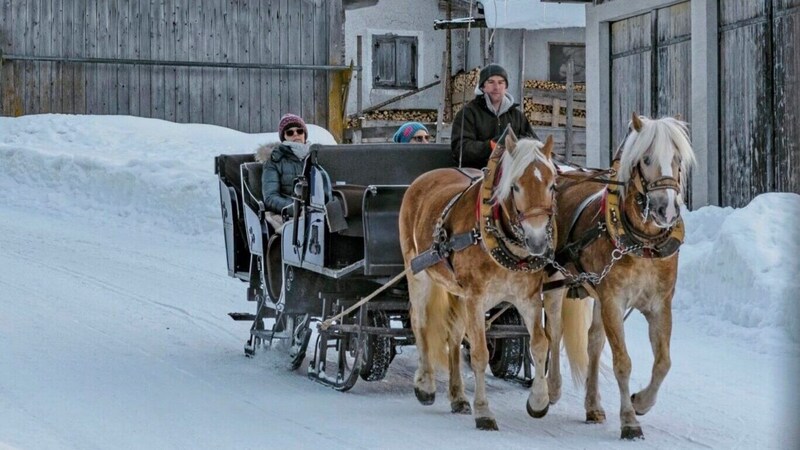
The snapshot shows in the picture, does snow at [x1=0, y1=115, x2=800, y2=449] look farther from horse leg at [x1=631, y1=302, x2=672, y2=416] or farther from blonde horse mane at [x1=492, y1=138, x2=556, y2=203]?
blonde horse mane at [x1=492, y1=138, x2=556, y2=203]

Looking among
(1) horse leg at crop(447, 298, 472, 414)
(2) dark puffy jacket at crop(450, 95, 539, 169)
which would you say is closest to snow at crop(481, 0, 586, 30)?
(2) dark puffy jacket at crop(450, 95, 539, 169)

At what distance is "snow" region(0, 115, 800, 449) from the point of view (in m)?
7.28

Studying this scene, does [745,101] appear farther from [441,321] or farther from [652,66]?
[441,321]

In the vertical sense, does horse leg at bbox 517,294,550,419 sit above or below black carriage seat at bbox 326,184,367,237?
below

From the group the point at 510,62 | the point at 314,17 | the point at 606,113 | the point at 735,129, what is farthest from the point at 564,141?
the point at 735,129

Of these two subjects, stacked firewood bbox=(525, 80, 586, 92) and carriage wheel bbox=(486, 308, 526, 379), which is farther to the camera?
stacked firewood bbox=(525, 80, 586, 92)

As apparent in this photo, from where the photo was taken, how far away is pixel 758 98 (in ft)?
44.4

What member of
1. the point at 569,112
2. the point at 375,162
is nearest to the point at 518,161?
the point at 375,162

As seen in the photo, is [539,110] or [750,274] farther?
[539,110]

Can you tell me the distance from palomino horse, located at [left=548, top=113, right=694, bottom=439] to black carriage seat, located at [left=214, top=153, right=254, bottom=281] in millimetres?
3900

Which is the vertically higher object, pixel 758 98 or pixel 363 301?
pixel 758 98

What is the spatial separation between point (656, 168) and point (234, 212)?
476 centimetres

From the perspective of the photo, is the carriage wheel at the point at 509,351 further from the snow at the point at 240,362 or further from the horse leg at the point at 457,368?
the horse leg at the point at 457,368

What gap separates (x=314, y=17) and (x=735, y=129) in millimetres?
11278
